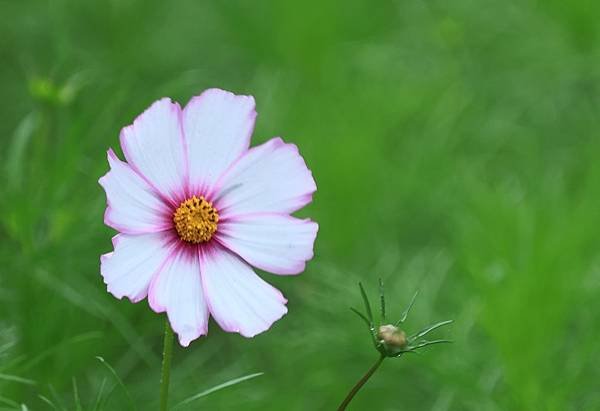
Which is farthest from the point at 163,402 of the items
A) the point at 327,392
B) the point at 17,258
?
the point at 327,392

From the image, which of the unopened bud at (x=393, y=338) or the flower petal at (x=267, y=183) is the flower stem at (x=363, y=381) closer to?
the unopened bud at (x=393, y=338)

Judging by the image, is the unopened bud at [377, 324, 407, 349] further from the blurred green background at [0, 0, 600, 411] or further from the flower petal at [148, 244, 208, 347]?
the blurred green background at [0, 0, 600, 411]

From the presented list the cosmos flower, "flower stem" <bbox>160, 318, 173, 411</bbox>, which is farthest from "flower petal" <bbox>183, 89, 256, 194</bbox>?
"flower stem" <bbox>160, 318, 173, 411</bbox>

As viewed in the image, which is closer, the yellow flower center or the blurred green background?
the yellow flower center

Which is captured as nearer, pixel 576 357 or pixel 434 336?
pixel 576 357

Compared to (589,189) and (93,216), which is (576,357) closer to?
(589,189)

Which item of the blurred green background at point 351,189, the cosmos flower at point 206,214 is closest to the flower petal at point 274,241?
the cosmos flower at point 206,214
